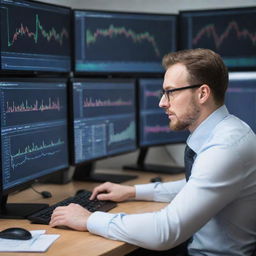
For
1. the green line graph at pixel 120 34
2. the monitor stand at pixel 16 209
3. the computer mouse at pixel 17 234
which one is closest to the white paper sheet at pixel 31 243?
the computer mouse at pixel 17 234

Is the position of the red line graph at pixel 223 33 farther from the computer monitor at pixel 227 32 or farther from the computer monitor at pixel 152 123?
the computer monitor at pixel 152 123

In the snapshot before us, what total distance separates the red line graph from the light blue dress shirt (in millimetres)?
1106

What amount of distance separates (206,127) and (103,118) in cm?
82

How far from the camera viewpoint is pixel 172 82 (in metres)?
1.81

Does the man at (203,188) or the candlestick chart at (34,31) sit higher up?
the candlestick chart at (34,31)

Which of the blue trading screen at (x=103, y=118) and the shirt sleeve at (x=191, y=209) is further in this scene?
the blue trading screen at (x=103, y=118)

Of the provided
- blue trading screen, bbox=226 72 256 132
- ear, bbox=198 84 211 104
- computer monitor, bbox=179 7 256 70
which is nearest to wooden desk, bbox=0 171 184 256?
ear, bbox=198 84 211 104

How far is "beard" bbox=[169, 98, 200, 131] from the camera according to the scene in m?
1.80

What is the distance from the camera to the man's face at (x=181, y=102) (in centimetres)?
179

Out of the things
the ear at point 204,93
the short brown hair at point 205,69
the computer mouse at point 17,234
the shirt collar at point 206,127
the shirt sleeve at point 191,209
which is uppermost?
the short brown hair at point 205,69

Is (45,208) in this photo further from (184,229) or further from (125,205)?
(184,229)

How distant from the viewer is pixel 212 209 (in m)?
1.58

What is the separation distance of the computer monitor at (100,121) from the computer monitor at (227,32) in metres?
0.47

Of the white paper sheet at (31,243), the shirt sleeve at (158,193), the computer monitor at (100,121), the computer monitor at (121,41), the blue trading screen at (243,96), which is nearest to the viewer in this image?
the white paper sheet at (31,243)
